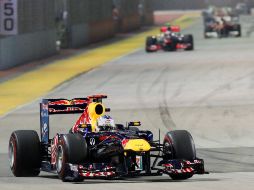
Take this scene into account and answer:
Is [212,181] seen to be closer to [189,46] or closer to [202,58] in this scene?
[202,58]

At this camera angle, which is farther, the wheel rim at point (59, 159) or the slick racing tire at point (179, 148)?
the wheel rim at point (59, 159)

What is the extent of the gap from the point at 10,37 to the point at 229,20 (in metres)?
34.8

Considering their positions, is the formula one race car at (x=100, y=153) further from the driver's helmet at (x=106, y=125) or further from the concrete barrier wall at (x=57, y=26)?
the concrete barrier wall at (x=57, y=26)

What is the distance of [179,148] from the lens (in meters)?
18.3

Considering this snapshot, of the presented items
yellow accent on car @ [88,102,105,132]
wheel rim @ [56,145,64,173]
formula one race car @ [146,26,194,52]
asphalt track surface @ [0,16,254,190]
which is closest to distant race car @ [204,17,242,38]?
formula one race car @ [146,26,194,52]

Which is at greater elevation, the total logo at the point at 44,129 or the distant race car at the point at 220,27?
the total logo at the point at 44,129

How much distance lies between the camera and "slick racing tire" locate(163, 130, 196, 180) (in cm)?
1825

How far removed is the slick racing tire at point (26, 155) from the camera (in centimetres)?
1931

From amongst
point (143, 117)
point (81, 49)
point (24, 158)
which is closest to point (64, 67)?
point (81, 49)

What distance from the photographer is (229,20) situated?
282 feet

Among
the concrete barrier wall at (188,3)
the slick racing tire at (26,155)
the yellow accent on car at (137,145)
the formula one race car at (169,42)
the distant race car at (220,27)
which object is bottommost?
the concrete barrier wall at (188,3)

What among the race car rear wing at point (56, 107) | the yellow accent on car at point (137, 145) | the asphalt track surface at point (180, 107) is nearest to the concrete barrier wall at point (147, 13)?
the asphalt track surface at point (180, 107)

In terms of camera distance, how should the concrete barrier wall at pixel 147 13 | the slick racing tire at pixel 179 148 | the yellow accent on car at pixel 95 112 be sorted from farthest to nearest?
the concrete barrier wall at pixel 147 13 < the yellow accent on car at pixel 95 112 < the slick racing tire at pixel 179 148

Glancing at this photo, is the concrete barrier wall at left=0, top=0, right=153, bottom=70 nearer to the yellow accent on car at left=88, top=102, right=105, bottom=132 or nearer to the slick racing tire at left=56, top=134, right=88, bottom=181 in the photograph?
the yellow accent on car at left=88, top=102, right=105, bottom=132
